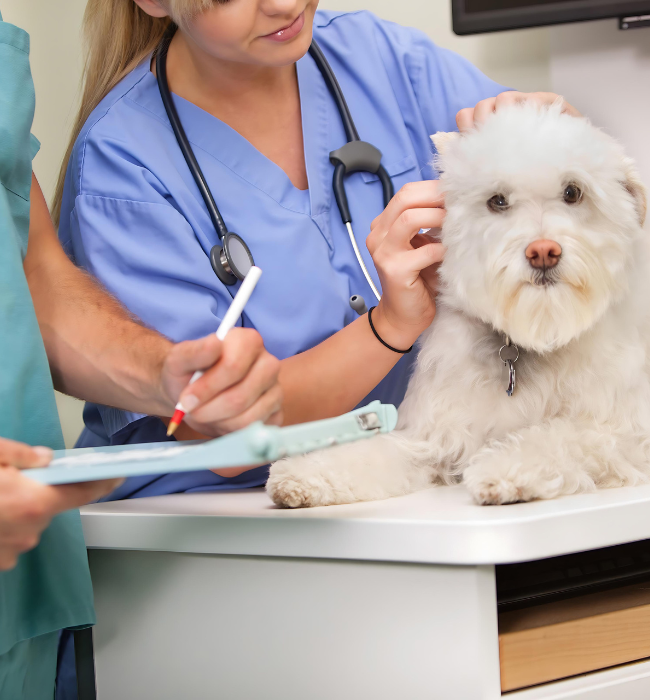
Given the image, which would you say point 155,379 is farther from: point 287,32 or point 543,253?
point 287,32

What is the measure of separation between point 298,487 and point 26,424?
10.9 inches

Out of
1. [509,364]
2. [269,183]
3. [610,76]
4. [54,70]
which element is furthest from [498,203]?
[54,70]

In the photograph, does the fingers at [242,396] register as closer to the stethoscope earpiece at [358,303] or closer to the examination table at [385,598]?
the examination table at [385,598]

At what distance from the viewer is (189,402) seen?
0.59 meters

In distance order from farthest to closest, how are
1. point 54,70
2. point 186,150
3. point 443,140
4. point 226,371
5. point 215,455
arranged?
point 54,70, point 186,150, point 443,140, point 226,371, point 215,455

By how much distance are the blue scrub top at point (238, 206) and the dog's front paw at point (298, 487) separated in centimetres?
27

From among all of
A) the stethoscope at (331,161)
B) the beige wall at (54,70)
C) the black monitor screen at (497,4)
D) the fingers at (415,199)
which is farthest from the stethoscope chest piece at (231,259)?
the beige wall at (54,70)

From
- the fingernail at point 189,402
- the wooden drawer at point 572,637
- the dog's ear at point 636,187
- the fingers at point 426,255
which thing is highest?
the dog's ear at point 636,187

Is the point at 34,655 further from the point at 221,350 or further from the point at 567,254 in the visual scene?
the point at 567,254

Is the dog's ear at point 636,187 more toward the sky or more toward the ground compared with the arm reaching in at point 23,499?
more toward the sky

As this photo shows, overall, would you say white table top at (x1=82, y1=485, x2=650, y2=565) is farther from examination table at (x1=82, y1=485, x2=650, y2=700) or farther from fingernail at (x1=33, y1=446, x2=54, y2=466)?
fingernail at (x1=33, y1=446, x2=54, y2=466)

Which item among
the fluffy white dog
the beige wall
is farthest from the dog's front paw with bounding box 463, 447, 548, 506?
the beige wall

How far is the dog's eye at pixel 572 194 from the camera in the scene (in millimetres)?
785

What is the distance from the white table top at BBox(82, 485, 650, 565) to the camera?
564 mm
